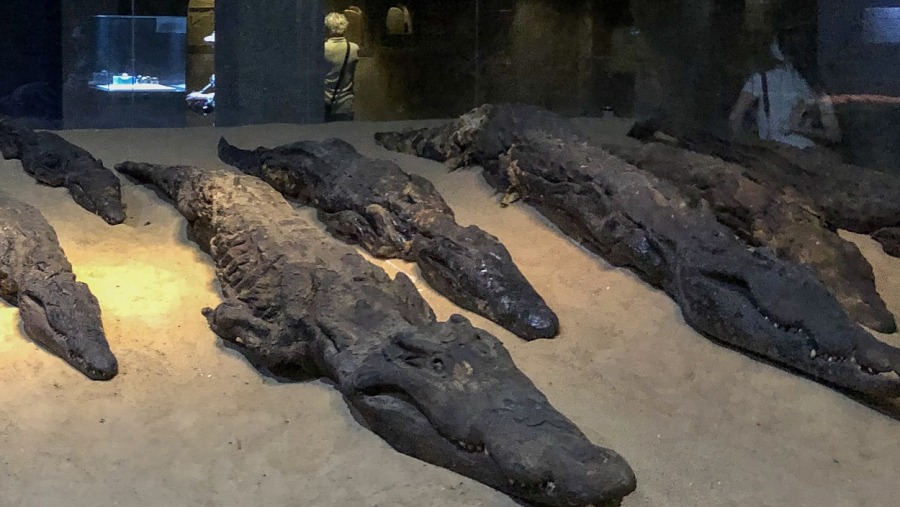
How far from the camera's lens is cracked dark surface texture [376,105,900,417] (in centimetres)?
361

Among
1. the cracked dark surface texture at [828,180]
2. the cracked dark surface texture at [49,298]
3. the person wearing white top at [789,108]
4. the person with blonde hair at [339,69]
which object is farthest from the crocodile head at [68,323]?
the person wearing white top at [789,108]

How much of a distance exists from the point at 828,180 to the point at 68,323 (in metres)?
4.86

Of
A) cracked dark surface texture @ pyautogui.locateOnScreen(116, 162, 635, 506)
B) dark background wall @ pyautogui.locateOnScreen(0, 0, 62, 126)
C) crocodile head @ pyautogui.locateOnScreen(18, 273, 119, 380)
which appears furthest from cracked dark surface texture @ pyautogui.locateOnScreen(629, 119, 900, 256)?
dark background wall @ pyautogui.locateOnScreen(0, 0, 62, 126)

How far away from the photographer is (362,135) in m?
8.12

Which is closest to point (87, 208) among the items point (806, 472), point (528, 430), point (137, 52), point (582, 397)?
point (137, 52)

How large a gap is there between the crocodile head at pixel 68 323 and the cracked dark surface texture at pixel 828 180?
425 centimetres

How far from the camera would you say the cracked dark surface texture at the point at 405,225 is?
430cm

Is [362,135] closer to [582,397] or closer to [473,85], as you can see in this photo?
[473,85]

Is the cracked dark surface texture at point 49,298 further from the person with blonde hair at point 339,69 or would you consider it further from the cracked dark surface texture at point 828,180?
the cracked dark surface texture at point 828,180

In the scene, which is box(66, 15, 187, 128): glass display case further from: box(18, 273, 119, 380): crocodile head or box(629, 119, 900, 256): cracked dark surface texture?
box(629, 119, 900, 256): cracked dark surface texture

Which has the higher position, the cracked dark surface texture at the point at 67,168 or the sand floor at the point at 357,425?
the cracked dark surface texture at the point at 67,168

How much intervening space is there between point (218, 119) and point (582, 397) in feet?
19.0

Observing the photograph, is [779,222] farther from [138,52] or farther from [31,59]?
[31,59]

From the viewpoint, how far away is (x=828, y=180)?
6031 millimetres
